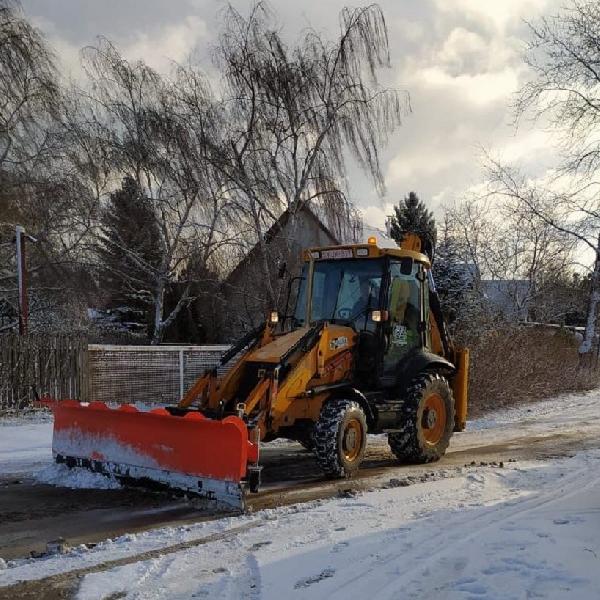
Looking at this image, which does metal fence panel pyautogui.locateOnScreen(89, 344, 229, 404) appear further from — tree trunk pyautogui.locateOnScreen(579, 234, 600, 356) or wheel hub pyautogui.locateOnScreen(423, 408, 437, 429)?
tree trunk pyautogui.locateOnScreen(579, 234, 600, 356)

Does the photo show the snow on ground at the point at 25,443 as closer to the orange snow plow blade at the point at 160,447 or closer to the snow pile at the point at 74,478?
the snow pile at the point at 74,478

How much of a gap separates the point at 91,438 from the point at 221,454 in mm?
1941

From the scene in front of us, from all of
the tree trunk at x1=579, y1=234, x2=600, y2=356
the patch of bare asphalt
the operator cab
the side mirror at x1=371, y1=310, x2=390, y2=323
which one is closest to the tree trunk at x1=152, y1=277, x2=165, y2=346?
the tree trunk at x1=579, y1=234, x2=600, y2=356

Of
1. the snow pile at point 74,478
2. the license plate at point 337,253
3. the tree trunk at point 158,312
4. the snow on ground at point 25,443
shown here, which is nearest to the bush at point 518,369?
the license plate at point 337,253

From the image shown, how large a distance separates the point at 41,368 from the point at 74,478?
723cm

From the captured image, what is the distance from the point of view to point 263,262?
19828mm

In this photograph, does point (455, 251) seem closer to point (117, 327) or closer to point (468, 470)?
point (117, 327)

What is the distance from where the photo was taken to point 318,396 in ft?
26.0

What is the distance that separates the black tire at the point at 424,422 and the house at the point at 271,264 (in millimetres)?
9022

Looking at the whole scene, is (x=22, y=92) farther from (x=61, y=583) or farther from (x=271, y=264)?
(x=61, y=583)

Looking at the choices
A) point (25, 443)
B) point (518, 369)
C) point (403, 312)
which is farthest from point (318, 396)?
point (518, 369)

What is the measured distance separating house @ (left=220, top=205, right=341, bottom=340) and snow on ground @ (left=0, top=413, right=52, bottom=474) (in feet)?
23.4

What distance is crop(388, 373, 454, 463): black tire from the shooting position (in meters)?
8.62

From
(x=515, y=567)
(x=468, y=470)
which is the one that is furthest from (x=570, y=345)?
(x=515, y=567)
